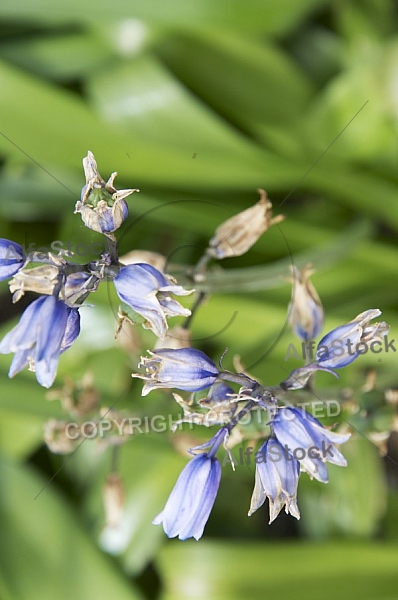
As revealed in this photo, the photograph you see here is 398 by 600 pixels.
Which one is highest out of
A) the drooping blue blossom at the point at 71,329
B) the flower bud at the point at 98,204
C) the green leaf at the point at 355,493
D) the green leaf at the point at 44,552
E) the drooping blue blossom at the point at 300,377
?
the flower bud at the point at 98,204

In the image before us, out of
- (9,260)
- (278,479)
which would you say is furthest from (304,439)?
(9,260)

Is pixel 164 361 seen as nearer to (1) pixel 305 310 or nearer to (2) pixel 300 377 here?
(2) pixel 300 377

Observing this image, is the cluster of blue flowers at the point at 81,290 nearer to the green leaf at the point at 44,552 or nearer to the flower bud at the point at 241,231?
the flower bud at the point at 241,231

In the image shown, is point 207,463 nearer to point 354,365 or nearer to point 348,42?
point 354,365

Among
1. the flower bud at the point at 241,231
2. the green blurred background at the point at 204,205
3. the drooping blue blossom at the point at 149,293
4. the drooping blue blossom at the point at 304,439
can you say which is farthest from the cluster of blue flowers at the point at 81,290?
the green blurred background at the point at 204,205

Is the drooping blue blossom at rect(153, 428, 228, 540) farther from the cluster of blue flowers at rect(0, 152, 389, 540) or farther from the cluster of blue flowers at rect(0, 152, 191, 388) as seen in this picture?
the cluster of blue flowers at rect(0, 152, 191, 388)
